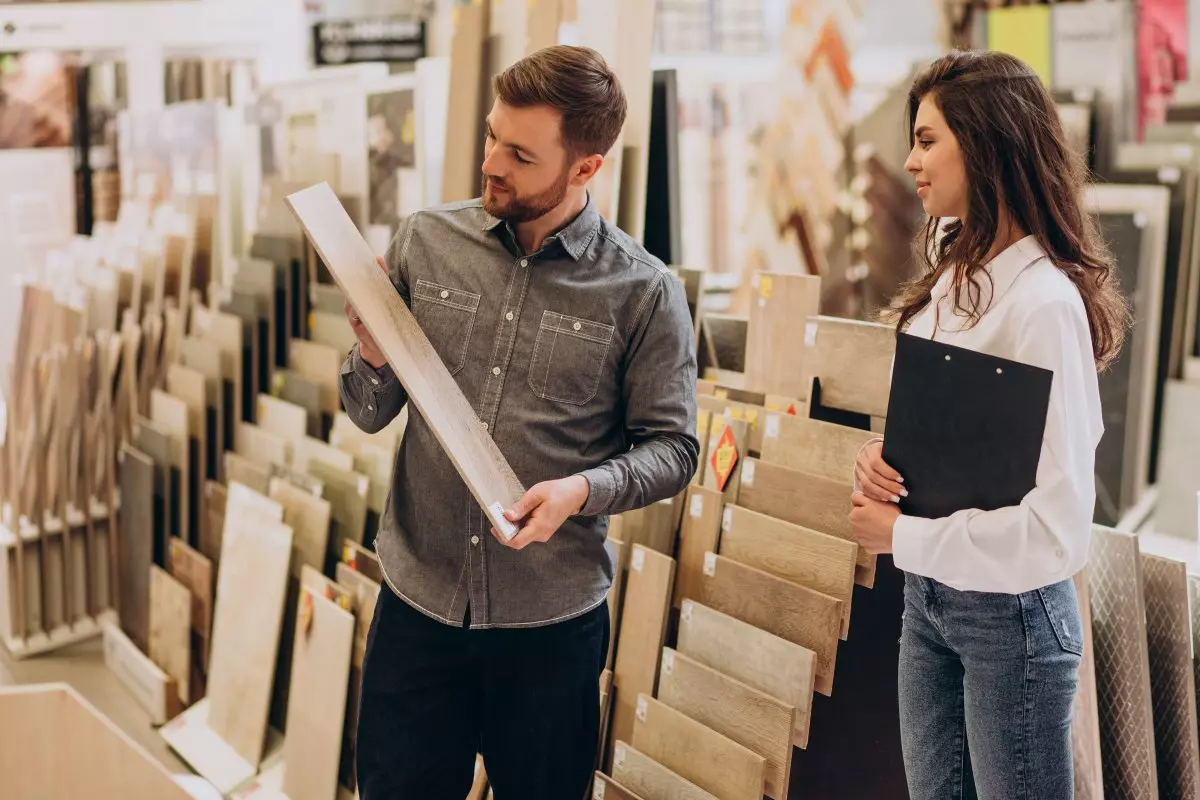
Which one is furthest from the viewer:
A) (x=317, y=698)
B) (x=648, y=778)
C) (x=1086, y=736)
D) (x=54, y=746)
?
(x=317, y=698)

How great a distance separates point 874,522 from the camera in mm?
1502

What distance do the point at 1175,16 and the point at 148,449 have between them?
3.56 meters

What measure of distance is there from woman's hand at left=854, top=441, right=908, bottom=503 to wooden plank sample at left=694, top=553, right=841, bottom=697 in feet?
1.79

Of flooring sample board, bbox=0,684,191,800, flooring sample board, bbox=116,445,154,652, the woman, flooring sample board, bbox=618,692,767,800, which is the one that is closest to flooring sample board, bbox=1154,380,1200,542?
flooring sample board, bbox=618,692,767,800

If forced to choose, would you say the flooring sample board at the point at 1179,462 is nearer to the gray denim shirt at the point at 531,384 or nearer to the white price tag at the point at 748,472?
the white price tag at the point at 748,472

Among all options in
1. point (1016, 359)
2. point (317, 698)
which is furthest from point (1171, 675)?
point (317, 698)

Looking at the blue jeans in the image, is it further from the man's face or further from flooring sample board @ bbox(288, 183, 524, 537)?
the man's face

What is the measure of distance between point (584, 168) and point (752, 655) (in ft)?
3.36

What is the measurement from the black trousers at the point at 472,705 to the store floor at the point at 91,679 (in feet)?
6.17

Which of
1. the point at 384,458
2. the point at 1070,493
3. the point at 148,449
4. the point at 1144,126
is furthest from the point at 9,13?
the point at 1070,493

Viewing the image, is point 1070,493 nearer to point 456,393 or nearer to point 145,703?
point 456,393

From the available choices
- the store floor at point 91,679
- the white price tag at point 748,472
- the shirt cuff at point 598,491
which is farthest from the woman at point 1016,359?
the store floor at point 91,679

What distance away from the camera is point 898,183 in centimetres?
404

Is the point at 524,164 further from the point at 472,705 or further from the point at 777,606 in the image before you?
the point at 777,606
